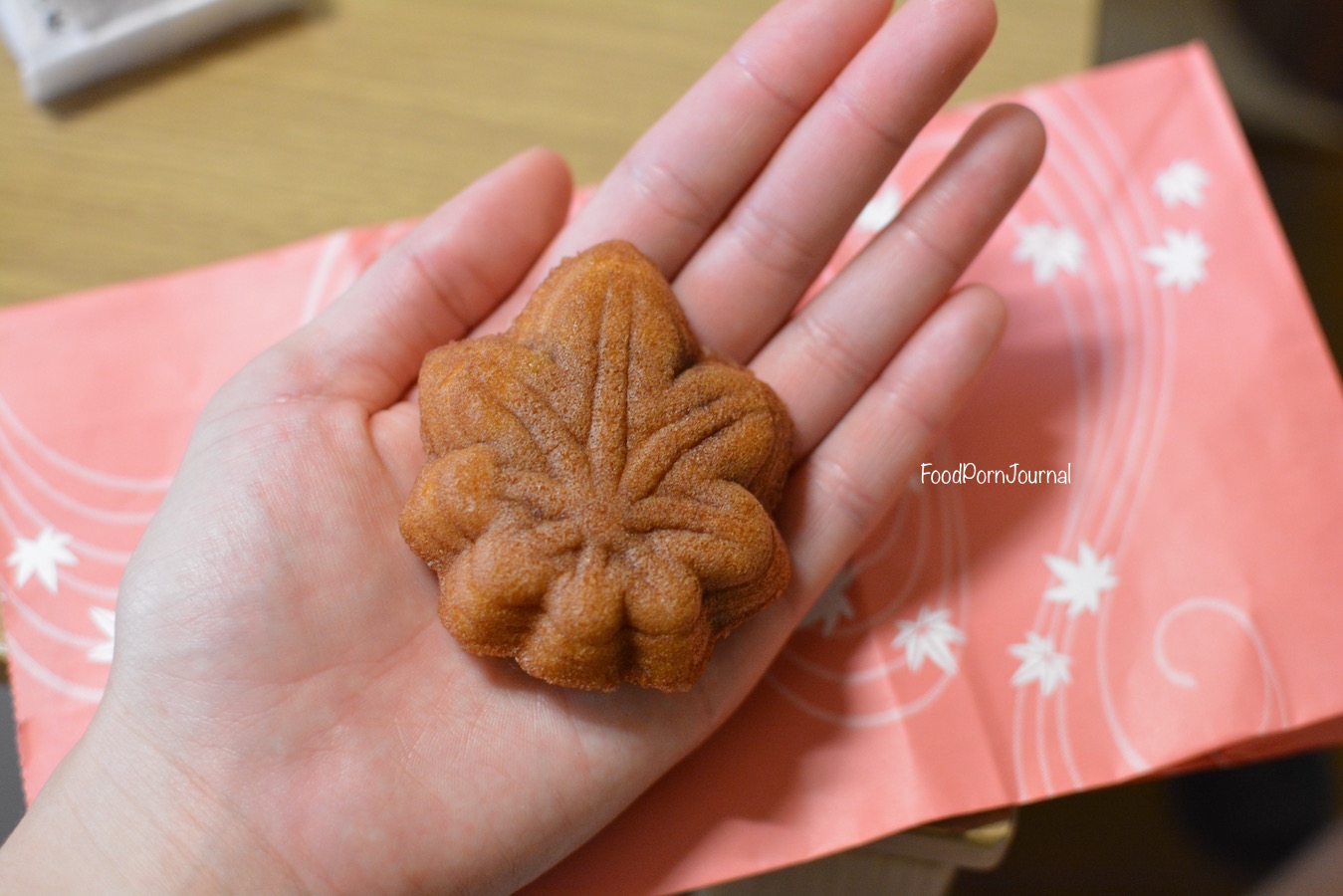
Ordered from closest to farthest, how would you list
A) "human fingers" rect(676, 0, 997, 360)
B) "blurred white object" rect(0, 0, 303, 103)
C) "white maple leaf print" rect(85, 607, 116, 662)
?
"human fingers" rect(676, 0, 997, 360) → "white maple leaf print" rect(85, 607, 116, 662) → "blurred white object" rect(0, 0, 303, 103)

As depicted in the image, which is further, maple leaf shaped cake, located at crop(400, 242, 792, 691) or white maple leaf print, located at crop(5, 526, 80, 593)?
white maple leaf print, located at crop(5, 526, 80, 593)

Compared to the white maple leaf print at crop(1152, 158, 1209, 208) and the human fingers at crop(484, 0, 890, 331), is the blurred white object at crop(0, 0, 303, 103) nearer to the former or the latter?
the human fingers at crop(484, 0, 890, 331)

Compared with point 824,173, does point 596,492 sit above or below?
below

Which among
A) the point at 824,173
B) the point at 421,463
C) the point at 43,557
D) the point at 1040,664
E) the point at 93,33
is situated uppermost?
the point at 93,33

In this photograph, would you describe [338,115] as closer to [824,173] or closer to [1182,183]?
[824,173]

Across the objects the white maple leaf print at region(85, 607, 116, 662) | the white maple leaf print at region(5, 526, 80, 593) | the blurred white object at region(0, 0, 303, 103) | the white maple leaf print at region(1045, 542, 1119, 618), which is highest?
the blurred white object at region(0, 0, 303, 103)

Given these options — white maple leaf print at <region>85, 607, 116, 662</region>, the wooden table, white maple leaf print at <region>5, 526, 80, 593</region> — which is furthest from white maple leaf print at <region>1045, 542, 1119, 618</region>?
white maple leaf print at <region>5, 526, 80, 593</region>

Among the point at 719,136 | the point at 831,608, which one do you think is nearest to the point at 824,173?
the point at 719,136
